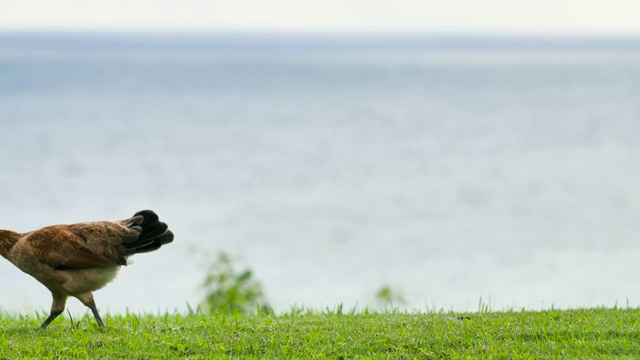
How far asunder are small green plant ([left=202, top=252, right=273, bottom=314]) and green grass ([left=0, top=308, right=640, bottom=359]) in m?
4.30

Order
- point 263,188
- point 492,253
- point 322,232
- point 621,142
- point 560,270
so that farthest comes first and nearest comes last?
point 621,142
point 263,188
point 322,232
point 492,253
point 560,270

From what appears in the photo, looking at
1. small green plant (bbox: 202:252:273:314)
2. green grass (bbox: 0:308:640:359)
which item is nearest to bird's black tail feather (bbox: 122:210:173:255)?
green grass (bbox: 0:308:640:359)

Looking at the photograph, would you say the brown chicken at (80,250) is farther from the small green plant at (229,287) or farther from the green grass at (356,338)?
the small green plant at (229,287)

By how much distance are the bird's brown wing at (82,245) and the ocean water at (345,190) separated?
2620 millimetres

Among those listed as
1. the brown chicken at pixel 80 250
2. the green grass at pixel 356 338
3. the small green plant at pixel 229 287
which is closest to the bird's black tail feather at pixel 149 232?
the brown chicken at pixel 80 250

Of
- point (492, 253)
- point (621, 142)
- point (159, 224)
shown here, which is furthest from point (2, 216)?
point (621, 142)

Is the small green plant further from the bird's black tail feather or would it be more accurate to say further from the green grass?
the bird's black tail feather

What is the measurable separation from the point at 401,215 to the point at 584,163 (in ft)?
45.4

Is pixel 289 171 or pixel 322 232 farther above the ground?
pixel 289 171

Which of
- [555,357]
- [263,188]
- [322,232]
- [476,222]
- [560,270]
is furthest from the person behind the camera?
[263,188]

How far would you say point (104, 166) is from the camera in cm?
3909

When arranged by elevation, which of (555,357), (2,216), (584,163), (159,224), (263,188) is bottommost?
(555,357)

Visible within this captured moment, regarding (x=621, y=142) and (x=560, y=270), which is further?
(x=621, y=142)

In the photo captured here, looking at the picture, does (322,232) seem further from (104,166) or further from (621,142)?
(621,142)
